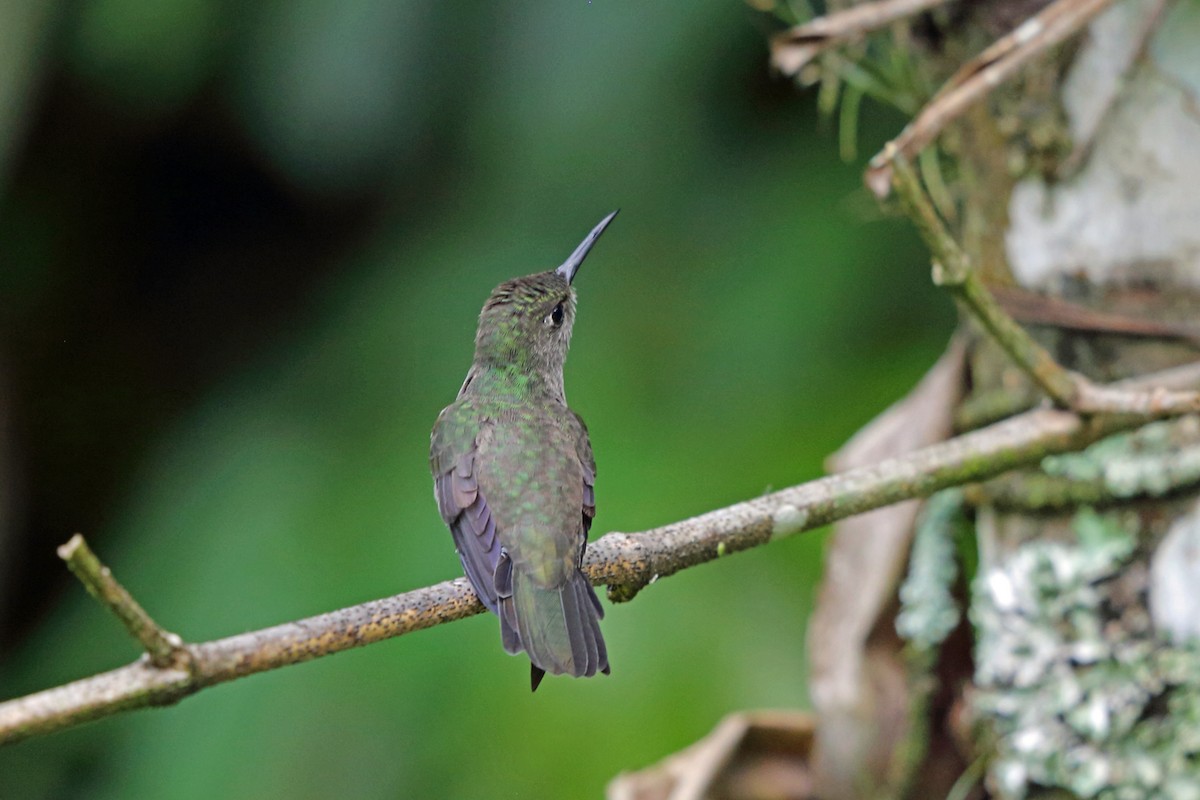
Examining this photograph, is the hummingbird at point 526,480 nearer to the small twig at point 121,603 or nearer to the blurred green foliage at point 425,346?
the small twig at point 121,603

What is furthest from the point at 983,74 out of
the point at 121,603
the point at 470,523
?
the point at 121,603

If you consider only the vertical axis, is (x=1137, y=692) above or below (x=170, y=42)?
below

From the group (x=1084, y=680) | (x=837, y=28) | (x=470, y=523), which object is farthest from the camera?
(x=1084, y=680)

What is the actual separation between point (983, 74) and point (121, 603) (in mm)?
1176

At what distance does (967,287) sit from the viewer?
1501 millimetres

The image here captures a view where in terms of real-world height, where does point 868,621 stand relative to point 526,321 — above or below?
below

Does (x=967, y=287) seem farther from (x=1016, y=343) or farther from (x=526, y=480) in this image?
(x=526, y=480)

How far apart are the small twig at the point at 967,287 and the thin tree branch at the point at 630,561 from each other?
0.24ft

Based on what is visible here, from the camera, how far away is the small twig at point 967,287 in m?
1.34

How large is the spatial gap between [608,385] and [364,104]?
2.92 ft

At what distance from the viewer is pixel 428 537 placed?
2.74 m

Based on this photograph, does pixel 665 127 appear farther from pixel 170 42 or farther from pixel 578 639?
pixel 578 639

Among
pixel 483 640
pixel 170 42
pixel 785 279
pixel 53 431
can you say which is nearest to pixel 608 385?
pixel 785 279

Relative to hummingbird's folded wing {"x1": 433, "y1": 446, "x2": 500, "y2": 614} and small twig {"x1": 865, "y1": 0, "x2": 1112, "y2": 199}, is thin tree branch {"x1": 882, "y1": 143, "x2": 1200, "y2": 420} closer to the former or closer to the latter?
small twig {"x1": 865, "y1": 0, "x2": 1112, "y2": 199}
